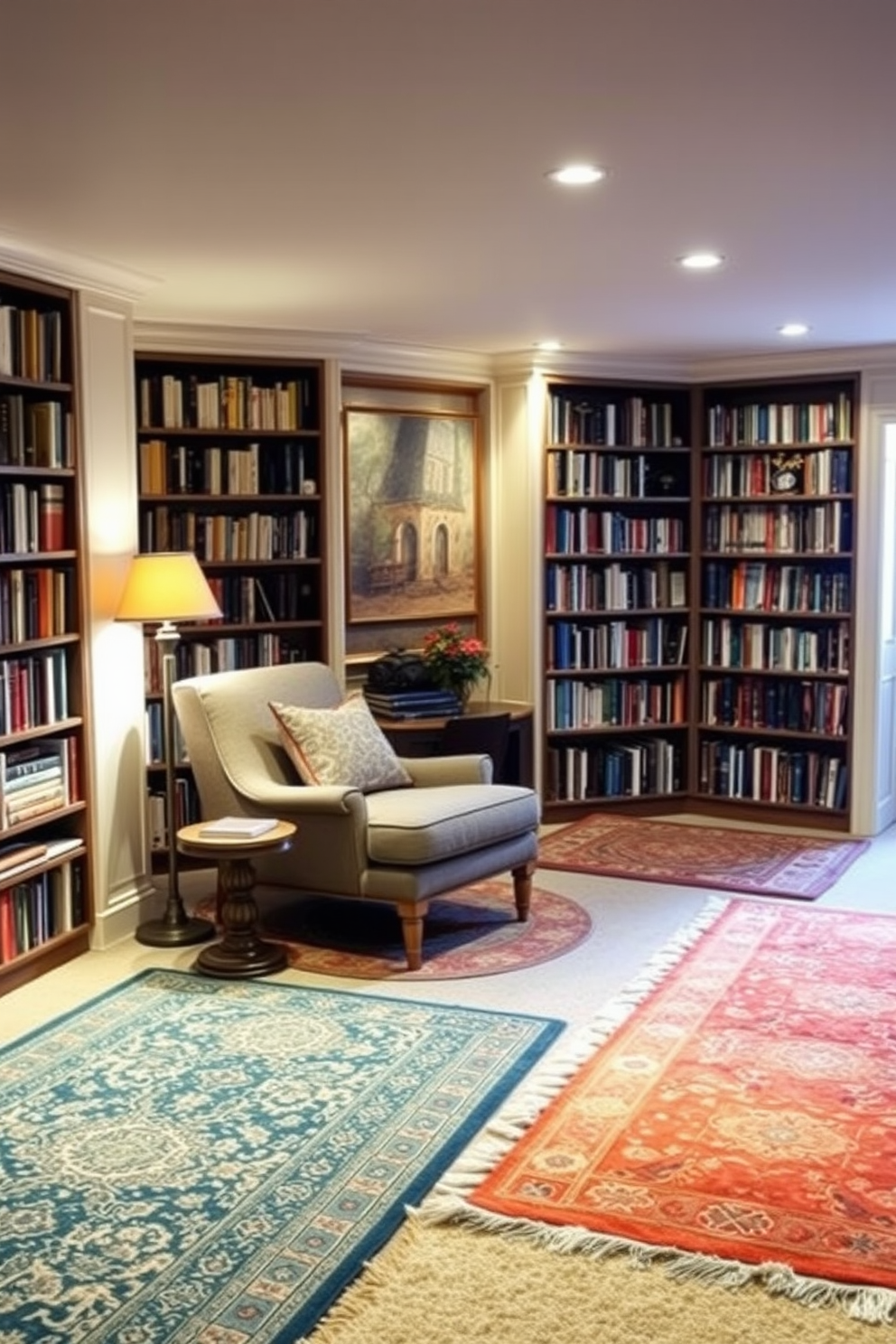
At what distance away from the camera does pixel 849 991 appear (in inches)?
163

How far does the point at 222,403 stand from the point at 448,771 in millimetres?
1882

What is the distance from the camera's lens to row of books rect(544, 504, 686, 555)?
6672mm

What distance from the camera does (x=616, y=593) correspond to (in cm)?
681

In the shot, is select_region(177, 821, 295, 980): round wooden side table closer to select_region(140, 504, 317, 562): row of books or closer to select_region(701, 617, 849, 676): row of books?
select_region(140, 504, 317, 562): row of books

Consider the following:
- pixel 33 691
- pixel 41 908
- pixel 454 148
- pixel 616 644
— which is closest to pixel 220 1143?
pixel 41 908

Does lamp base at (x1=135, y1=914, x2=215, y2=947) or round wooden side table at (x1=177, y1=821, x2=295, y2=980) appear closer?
round wooden side table at (x1=177, y1=821, x2=295, y2=980)

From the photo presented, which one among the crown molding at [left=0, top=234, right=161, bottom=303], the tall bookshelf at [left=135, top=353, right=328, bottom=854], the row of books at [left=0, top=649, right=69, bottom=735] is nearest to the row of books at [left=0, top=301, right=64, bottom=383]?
the crown molding at [left=0, top=234, right=161, bottom=303]

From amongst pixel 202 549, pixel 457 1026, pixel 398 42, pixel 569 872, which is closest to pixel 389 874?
Answer: pixel 457 1026

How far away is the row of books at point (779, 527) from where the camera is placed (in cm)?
651

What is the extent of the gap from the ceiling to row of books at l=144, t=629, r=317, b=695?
146cm

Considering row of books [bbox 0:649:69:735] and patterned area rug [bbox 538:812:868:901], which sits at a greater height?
row of books [bbox 0:649:69:735]

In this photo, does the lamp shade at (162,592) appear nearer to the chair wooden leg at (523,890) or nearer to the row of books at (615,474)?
the chair wooden leg at (523,890)

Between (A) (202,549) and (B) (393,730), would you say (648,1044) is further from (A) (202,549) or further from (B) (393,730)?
(A) (202,549)

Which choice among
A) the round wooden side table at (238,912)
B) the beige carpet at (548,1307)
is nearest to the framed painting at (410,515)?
the round wooden side table at (238,912)
